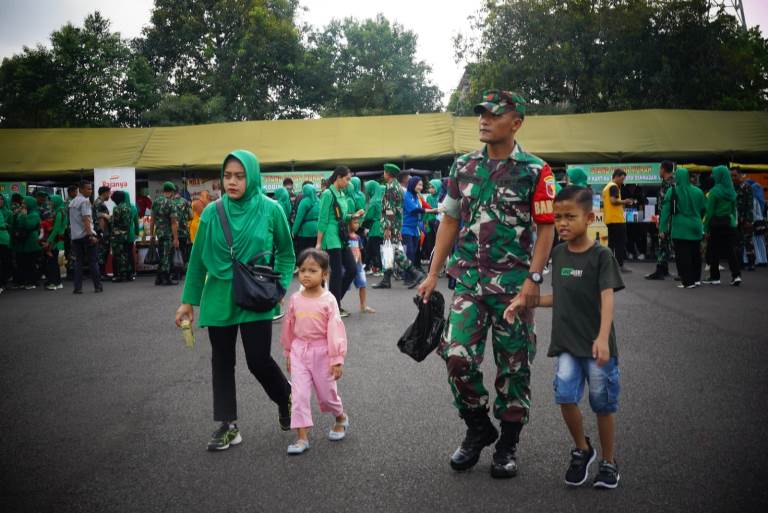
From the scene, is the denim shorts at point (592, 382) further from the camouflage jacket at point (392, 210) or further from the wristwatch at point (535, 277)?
the camouflage jacket at point (392, 210)

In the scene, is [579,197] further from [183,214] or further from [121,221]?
[121,221]

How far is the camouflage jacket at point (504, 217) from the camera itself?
3.70 metres

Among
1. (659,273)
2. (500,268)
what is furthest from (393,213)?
(500,268)

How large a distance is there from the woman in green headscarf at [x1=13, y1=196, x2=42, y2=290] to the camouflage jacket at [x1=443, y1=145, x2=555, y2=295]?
13393mm

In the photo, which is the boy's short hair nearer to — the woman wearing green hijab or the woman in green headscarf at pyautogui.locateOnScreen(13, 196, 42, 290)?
the woman wearing green hijab

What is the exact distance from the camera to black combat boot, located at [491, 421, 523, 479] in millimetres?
3723

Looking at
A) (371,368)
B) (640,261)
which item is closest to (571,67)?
(640,261)

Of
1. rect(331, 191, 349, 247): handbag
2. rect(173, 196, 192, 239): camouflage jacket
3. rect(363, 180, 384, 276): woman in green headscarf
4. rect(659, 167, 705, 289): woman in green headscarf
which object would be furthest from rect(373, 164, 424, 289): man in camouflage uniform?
rect(173, 196, 192, 239): camouflage jacket

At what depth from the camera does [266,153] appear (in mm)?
21953

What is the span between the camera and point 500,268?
3.71m

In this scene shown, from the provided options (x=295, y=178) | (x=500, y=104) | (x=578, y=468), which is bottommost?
(x=578, y=468)

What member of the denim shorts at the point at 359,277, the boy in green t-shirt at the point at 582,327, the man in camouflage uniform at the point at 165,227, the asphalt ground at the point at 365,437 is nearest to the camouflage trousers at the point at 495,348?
the boy in green t-shirt at the point at 582,327

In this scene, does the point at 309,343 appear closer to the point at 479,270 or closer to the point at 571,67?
the point at 479,270

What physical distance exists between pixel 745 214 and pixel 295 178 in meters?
11.9
